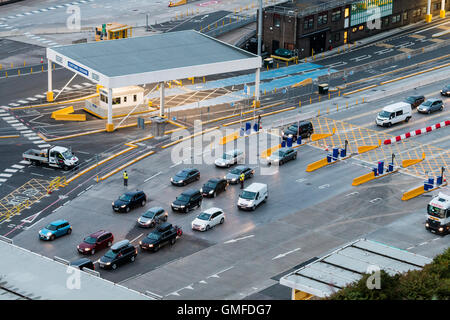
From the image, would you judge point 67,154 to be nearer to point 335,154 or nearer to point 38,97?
point 38,97

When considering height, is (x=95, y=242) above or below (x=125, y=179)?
below

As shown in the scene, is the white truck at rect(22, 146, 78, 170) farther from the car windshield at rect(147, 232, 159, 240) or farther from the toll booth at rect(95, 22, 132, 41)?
the toll booth at rect(95, 22, 132, 41)

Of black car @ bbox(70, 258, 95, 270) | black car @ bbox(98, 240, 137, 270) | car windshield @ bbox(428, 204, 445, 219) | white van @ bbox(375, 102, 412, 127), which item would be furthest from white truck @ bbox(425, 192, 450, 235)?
black car @ bbox(70, 258, 95, 270)

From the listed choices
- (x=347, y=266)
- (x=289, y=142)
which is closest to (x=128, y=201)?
(x=289, y=142)

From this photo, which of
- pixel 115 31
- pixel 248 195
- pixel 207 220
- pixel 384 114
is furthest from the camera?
pixel 115 31

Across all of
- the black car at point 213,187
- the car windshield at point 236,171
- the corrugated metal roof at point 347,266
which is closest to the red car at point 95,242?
the black car at point 213,187
